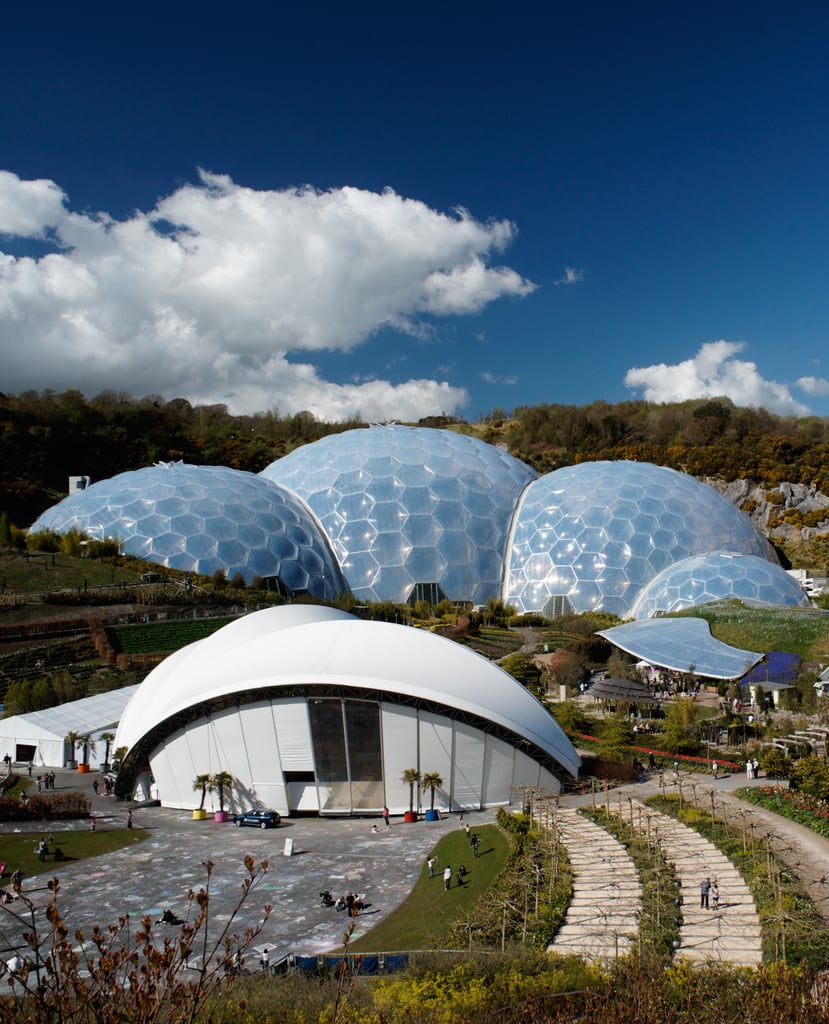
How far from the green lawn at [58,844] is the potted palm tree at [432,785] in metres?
6.47

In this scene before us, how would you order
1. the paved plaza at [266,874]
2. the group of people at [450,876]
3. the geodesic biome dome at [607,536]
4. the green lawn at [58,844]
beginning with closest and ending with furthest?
the paved plaza at [266,874]
the group of people at [450,876]
the green lawn at [58,844]
the geodesic biome dome at [607,536]

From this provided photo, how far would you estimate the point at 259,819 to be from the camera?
62.2 feet

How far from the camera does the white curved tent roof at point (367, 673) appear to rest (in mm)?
19250

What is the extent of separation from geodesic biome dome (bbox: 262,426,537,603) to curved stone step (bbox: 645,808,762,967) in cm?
2888

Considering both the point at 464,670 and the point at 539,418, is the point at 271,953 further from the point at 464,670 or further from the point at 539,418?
the point at 539,418

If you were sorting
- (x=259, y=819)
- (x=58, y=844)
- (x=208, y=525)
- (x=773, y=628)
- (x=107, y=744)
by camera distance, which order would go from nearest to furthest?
(x=58, y=844) → (x=259, y=819) → (x=107, y=744) → (x=773, y=628) → (x=208, y=525)

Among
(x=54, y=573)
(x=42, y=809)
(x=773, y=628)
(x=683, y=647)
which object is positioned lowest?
(x=42, y=809)

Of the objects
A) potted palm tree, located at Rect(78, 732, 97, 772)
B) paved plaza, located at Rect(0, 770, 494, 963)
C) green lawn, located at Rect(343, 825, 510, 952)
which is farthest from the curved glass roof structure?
potted palm tree, located at Rect(78, 732, 97, 772)

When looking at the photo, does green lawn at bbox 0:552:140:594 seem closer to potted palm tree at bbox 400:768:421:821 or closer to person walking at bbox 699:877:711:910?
potted palm tree at bbox 400:768:421:821

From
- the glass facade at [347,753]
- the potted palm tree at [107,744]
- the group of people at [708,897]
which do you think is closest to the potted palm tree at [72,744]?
the potted palm tree at [107,744]

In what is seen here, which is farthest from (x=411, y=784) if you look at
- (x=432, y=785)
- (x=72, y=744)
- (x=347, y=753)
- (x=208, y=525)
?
(x=208, y=525)

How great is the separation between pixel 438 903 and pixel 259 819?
7121mm

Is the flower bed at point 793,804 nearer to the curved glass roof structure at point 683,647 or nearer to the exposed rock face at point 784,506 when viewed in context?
the curved glass roof structure at point 683,647

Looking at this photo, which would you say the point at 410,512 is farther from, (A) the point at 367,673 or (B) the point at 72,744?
(A) the point at 367,673
